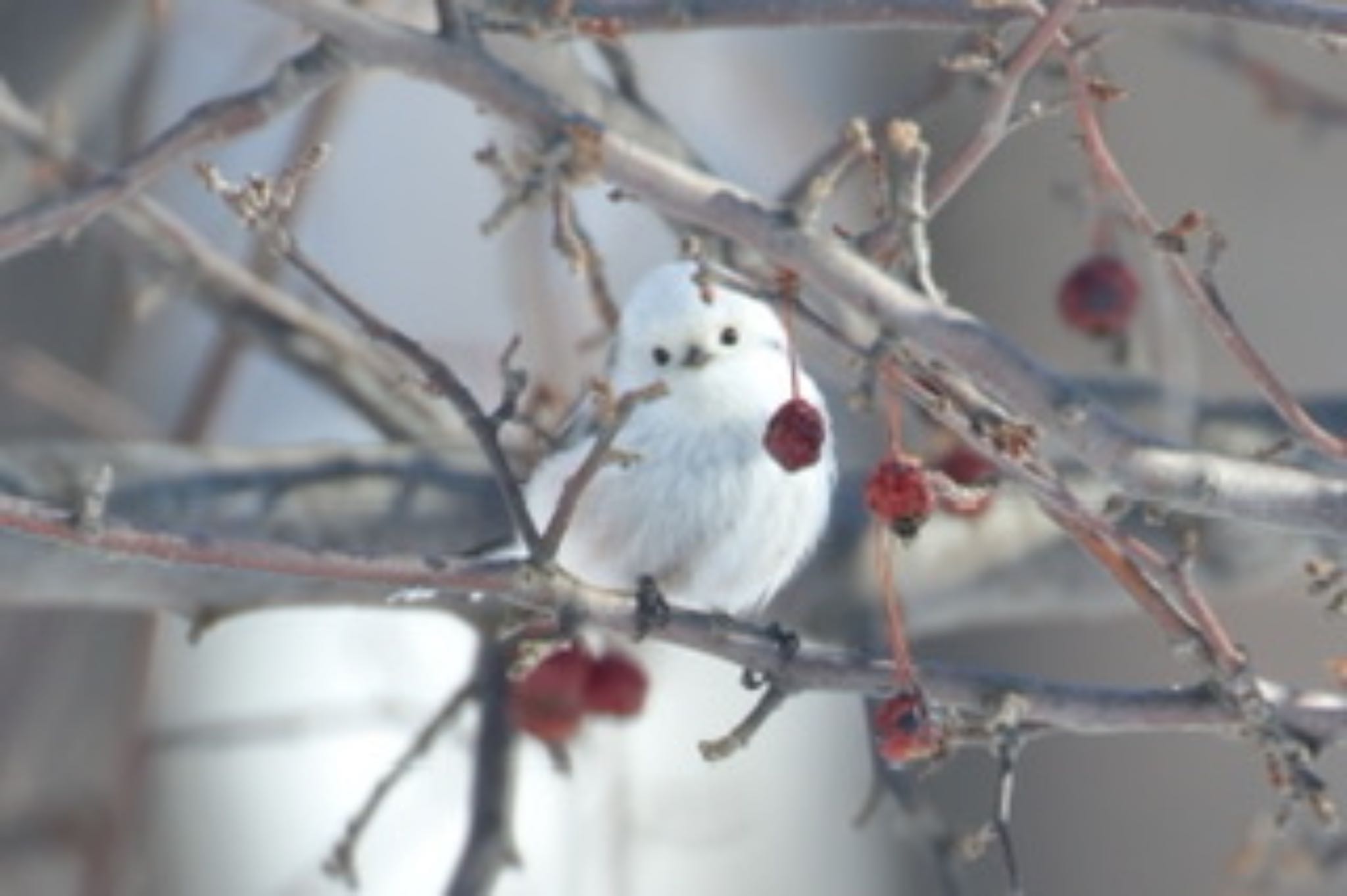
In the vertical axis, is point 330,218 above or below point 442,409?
above

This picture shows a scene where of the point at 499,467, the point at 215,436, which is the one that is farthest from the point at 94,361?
the point at 499,467

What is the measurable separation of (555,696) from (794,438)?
65cm

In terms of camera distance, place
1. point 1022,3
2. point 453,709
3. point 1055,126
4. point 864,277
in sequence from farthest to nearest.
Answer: point 1055,126, point 453,709, point 1022,3, point 864,277

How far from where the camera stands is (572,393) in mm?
2801

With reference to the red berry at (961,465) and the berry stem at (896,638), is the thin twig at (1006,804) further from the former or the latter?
the red berry at (961,465)

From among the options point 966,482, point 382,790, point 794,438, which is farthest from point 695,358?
point 794,438

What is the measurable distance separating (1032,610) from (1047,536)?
0.21ft

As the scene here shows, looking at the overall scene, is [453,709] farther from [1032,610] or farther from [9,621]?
[9,621]

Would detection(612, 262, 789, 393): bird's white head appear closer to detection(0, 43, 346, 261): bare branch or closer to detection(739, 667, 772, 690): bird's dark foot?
detection(739, 667, 772, 690): bird's dark foot

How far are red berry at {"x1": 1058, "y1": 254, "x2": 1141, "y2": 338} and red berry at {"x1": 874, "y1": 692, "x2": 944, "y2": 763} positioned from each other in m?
0.67


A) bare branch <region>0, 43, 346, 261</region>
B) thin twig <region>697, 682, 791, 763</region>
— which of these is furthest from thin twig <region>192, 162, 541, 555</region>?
thin twig <region>697, 682, 791, 763</region>

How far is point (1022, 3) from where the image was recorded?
137 centimetres

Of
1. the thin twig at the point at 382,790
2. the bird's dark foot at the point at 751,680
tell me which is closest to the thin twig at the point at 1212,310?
the bird's dark foot at the point at 751,680

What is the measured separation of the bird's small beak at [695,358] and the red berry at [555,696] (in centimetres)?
23
